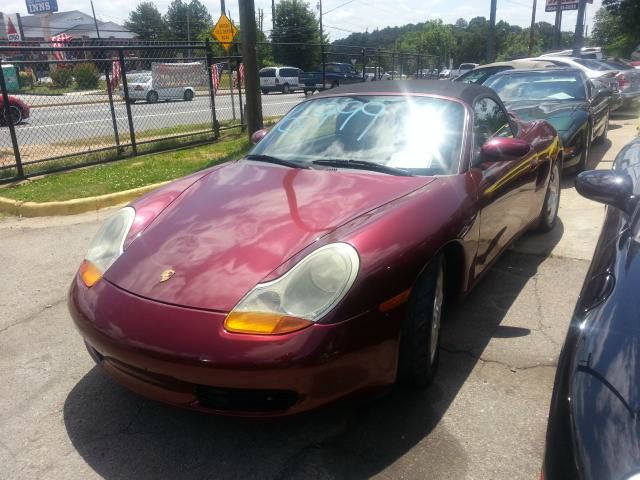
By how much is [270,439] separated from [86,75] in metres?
8.39

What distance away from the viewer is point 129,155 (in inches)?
361

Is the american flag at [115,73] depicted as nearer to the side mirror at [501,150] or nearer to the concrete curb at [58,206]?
the concrete curb at [58,206]

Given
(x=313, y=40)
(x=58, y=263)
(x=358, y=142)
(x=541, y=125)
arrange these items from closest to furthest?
(x=358, y=142)
(x=58, y=263)
(x=541, y=125)
(x=313, y=40)

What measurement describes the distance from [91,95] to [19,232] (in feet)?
13.8

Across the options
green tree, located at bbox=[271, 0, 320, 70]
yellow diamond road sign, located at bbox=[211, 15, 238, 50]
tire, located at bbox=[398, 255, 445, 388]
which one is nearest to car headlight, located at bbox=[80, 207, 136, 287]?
tire, located at bbox=[398, 255, 445, 388]

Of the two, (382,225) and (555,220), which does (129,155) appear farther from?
(382,225)

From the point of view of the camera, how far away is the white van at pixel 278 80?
3234 cm

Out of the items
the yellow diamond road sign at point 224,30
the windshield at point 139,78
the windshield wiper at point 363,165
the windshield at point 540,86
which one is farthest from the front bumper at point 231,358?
the yellow diamond road sign at point 224,30

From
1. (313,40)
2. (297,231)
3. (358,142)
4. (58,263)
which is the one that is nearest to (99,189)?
(58,263)

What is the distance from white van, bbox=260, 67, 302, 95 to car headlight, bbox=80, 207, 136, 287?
30659 mm

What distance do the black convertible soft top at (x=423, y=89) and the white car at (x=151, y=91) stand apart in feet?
24.1

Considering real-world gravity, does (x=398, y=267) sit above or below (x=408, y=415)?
above

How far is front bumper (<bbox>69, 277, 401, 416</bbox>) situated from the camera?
1.99 meters

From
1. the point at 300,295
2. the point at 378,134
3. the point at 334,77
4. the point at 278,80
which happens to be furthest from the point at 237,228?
the point at 278,80
